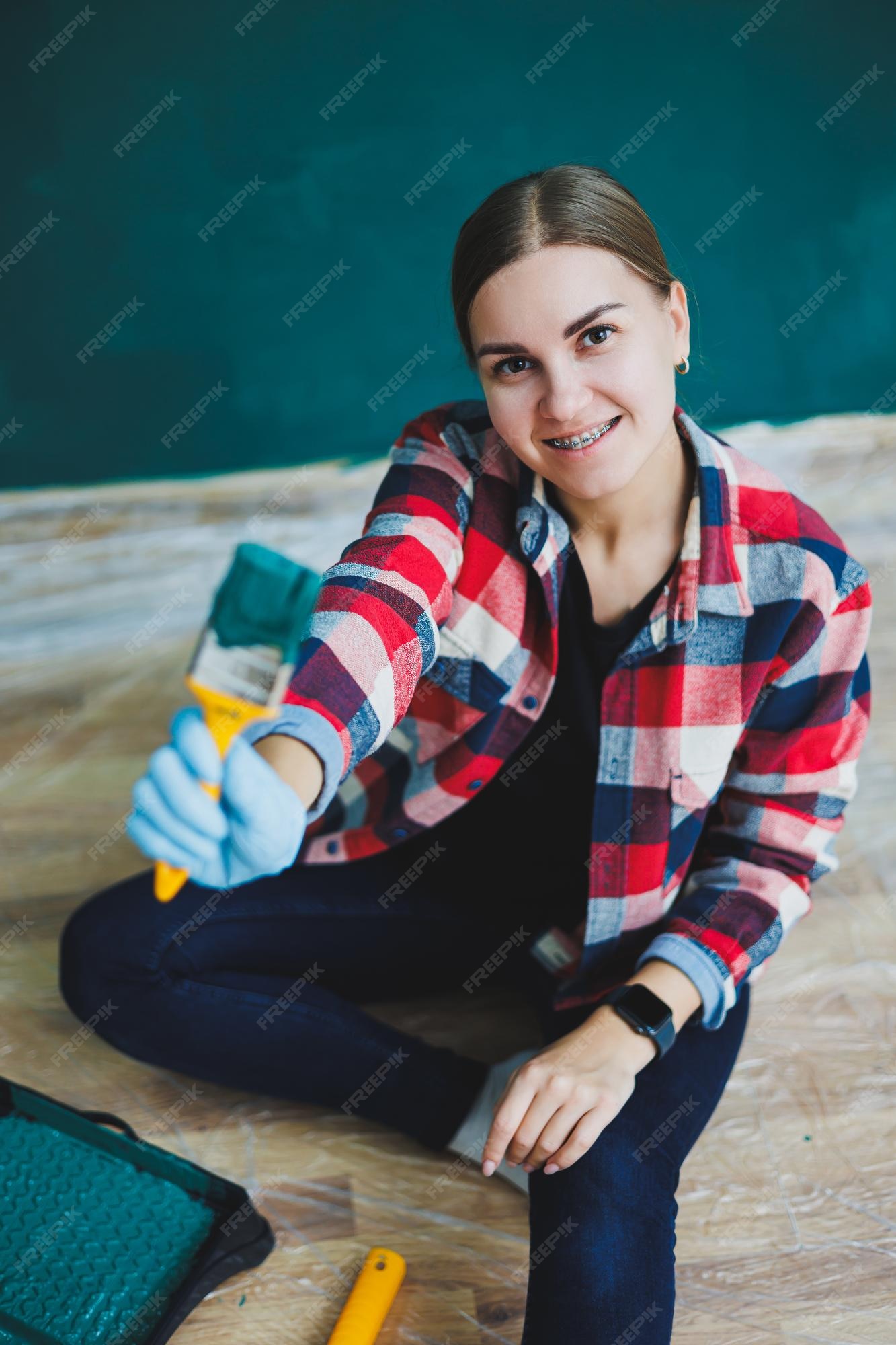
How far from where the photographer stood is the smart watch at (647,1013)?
3.14ft

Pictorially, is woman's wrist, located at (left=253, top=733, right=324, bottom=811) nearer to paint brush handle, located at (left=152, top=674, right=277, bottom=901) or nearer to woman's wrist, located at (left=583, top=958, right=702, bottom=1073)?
paint brush handle, located at (left=152, top=674, right=277, bottom=901)

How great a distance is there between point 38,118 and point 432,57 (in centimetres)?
67

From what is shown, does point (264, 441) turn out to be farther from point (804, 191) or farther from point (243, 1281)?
point (243, 1281)

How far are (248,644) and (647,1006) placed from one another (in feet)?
1.83

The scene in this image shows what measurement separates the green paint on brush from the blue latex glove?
0.21 ft

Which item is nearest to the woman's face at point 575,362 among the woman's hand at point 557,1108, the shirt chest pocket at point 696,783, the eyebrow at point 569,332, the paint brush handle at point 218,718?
the eyebrow at point 569,332

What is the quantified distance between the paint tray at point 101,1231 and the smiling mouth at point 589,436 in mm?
765

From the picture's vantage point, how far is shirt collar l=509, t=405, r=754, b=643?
0.97m

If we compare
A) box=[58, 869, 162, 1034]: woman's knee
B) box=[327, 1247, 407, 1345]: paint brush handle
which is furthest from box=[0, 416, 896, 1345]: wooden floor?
box=[58, 869, 162, 1034]: woman's knee

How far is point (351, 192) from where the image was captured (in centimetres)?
186

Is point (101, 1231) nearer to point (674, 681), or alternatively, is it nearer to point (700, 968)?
point (700, 968)

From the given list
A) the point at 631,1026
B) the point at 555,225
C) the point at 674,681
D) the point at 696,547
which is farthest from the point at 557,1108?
the point at 555,225

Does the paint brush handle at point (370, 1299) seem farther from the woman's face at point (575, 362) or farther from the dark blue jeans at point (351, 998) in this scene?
the woman's face at point (575, 362)

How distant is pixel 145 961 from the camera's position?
110cm
